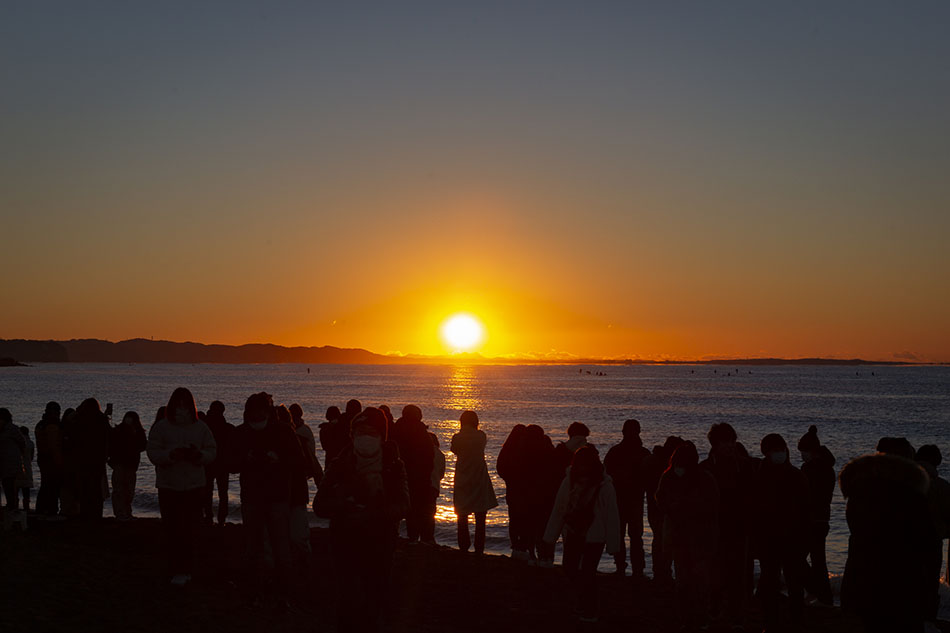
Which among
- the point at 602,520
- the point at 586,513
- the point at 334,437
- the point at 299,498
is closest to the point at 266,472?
the point at 299,498

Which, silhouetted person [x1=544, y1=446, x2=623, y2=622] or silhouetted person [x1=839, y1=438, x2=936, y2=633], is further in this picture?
silhouetted person [x1=544, y1=446, x2=623, y2=622]

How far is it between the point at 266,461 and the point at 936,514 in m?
5.69

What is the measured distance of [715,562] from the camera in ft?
29.6

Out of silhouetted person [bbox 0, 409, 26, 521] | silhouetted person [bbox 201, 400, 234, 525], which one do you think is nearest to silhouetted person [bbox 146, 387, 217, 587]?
silhouetted person [bbox 201, 400, 234, 525]

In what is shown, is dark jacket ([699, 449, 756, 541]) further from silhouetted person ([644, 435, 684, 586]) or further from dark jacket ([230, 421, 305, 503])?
dark jacket ([230, 421, 305, 503])

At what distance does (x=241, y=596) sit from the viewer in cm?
903

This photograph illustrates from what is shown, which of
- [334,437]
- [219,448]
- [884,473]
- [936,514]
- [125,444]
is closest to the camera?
[884,473]

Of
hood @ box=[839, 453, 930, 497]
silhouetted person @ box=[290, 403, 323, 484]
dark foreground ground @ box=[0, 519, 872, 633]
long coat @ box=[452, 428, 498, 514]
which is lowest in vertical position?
dark foreground ground @ box=[0, 519, 872, 633]

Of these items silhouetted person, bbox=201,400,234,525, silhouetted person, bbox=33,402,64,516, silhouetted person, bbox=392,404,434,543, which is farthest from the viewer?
silhouetted person, bbox=33,402,64,516

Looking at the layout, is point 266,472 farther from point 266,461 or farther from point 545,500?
point 545,500

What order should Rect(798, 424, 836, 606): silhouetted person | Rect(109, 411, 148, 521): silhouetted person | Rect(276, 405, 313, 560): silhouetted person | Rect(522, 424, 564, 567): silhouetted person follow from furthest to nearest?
1. Rect(109, 411, 148, 521): silhouetted person
2. Rect(522, 424, 564, 567): silhouetted person
3. Rect(798, 424, 836, 606): silhouetted person
4. Rect(276, 405, 313, 560): silhouetted person

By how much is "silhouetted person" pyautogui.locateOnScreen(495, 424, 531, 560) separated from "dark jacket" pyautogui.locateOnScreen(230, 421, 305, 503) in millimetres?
4037

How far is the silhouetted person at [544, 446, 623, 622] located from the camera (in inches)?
340

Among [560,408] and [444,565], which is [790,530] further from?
[560,408]
